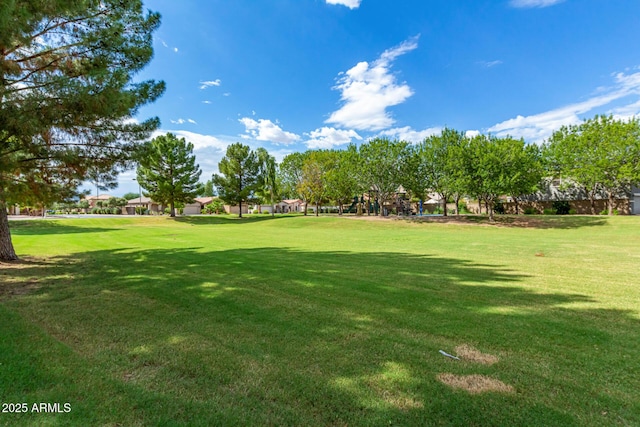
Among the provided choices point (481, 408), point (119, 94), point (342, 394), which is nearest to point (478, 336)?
point (481, 408)

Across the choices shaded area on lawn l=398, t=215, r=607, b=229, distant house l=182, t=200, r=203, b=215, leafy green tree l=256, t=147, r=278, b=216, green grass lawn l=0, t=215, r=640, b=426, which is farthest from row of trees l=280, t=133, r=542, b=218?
distant house l=182, t=200, r=203, b=215

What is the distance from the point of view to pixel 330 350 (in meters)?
3.47

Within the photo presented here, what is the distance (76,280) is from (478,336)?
8410 mm

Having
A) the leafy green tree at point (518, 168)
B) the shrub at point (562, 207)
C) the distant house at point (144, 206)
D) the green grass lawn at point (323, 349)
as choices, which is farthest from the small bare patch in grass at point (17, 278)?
the distant house at point (144, 206)

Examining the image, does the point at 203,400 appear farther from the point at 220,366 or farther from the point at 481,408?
the point at 481,408

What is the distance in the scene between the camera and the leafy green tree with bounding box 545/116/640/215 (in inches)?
1201

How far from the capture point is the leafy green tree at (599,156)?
30.5 meters

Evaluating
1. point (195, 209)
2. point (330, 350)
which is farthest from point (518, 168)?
point (195, 209)

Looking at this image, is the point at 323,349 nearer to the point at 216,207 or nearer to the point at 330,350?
the point at 330,350

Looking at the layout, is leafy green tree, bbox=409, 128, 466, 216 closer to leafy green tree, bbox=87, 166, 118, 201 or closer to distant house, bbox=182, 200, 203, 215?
leafy green tree, bbox=87, 166, 118, 201

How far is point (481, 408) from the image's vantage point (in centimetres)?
245

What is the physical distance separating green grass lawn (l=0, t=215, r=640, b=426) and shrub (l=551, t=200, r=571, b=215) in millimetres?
38197

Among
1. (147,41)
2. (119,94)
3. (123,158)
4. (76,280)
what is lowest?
(76,280)

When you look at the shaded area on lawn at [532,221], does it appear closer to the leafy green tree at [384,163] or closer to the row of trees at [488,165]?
the row of trees at [488,165]
